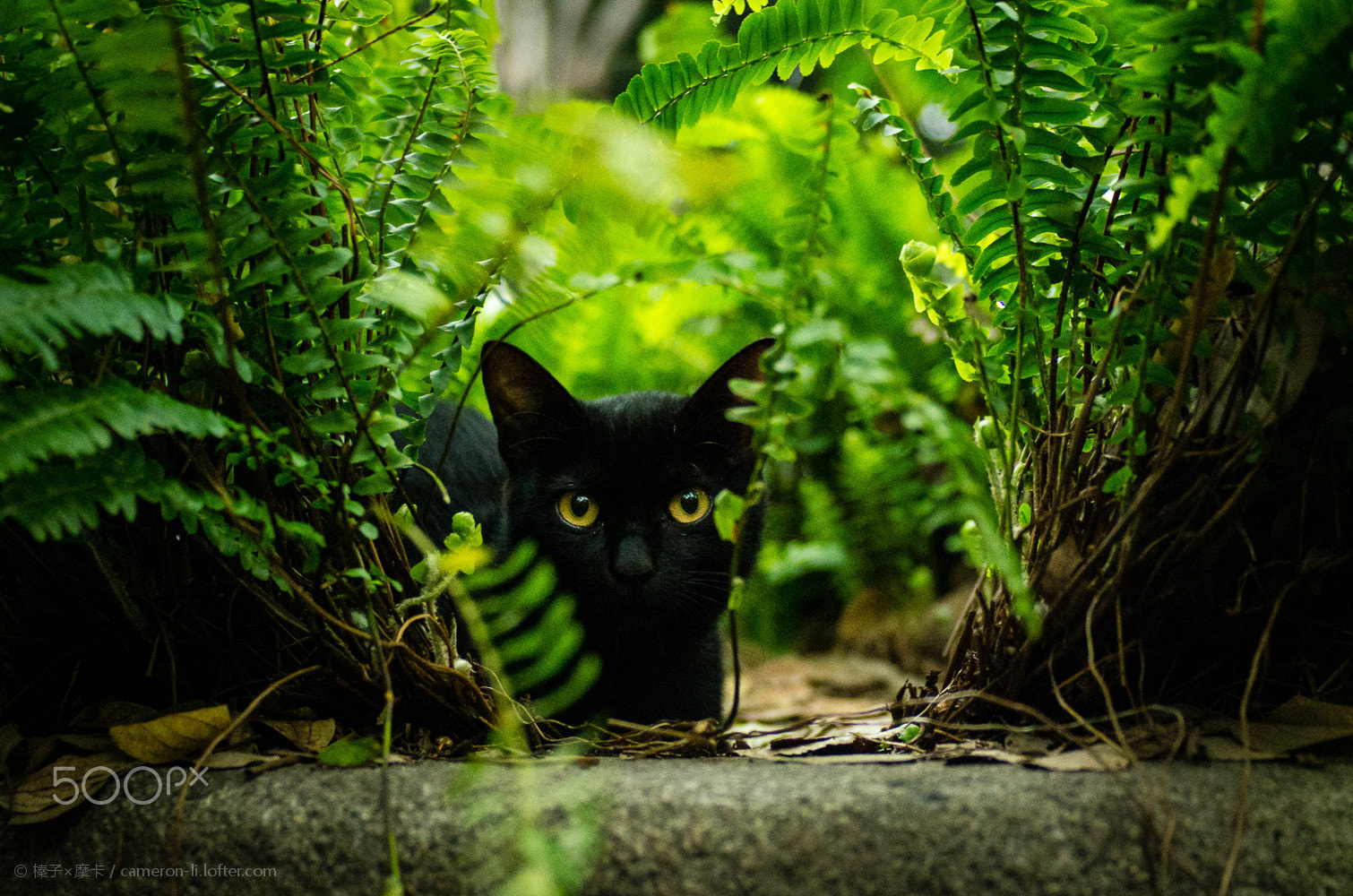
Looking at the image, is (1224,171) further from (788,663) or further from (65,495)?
Answer: (788,663)

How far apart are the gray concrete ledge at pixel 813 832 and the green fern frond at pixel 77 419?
0.45m

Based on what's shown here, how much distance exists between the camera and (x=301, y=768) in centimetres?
98

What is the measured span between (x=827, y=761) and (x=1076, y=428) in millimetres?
536

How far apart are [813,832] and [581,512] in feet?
2.59

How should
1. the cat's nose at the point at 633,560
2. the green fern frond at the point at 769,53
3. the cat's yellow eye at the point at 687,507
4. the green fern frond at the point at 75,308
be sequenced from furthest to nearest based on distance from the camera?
the cat's yellow eye at the point at 687,507
the cat's nose at the point at 633,560
the green fern frond at the point at 769,53
the green fern frond at the point at 75,308

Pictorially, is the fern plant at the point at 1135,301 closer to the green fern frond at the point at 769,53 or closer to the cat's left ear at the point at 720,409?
the green fern frond at the point at 769,53

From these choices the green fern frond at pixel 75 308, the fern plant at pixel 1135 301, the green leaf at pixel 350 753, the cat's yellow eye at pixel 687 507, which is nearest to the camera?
the green fern frond at pixel 75 308

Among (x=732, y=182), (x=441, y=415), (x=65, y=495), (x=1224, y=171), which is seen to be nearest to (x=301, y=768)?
(x=65, y=495)

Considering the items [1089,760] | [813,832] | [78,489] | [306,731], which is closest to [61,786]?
[306,731]

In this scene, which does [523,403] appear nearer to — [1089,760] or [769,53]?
[769,53]

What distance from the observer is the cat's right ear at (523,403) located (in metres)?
1.43

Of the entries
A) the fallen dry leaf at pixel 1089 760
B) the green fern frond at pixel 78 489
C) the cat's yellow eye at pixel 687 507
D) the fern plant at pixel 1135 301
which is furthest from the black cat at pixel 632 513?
the fallen dry leaf at pixel 1089 760

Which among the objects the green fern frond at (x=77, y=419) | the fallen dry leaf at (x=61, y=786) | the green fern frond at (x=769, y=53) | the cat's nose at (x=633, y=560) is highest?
the green fern frond at (x=769, y=53)

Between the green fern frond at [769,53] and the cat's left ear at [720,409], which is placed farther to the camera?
the cat's left ear at [720,409]
